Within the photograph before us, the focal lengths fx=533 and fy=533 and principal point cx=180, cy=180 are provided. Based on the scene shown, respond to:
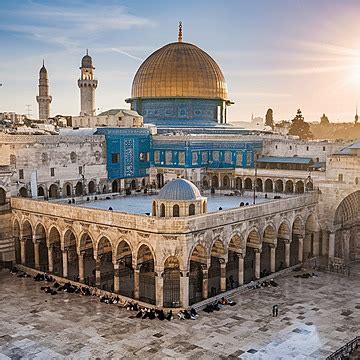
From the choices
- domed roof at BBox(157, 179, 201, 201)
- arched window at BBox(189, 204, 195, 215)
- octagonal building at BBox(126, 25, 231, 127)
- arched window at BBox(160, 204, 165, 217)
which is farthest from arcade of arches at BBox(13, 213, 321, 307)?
octagonal building at BBox(126, 25, 231, 127)

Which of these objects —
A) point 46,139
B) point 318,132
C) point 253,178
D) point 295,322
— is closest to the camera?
point 295,322

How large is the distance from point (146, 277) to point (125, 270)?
1573 mm

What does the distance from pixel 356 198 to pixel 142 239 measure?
15.9 m

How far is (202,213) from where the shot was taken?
22.8 meters

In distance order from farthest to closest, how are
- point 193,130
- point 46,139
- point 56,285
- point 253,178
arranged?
point 193,130 < point 253,178 < point 46,139 < point 56,285

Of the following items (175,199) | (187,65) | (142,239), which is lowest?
(142,239)

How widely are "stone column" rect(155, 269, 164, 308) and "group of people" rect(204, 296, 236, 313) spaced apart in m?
1.83

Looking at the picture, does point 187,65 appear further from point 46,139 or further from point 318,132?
point 318,132

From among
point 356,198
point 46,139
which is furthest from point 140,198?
point 356,198

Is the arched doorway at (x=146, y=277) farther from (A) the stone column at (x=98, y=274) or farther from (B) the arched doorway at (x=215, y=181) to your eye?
(B) the arched doorway at (x=215, y=181)

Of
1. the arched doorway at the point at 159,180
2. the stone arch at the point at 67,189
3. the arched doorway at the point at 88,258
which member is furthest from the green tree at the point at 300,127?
the arched doorway at the point at 88,258

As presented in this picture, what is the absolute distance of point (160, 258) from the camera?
2095 cm

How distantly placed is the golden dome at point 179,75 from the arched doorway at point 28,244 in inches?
671

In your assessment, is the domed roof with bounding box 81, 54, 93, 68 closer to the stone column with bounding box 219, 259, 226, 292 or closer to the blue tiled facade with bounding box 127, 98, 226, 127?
the blue tiled facade with bounding box 127, 98, 226, 127
